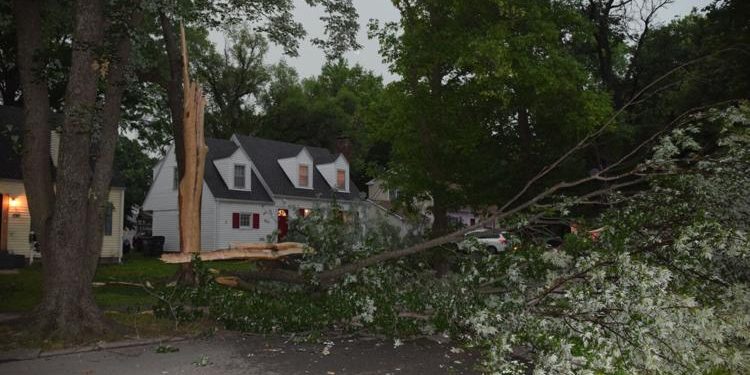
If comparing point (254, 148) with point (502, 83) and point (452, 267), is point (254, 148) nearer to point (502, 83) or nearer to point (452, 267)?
point (502, 83)

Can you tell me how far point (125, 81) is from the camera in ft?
→ 30.8

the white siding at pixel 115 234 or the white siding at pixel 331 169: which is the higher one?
the white siding at pixel 331 169

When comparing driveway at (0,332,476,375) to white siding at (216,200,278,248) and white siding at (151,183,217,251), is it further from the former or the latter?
white siding at (151,183,217,251)

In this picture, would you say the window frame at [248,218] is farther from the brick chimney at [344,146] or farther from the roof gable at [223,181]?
the brick chimney at [344,146]

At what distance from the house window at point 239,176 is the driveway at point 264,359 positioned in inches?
934

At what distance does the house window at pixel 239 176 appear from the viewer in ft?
103

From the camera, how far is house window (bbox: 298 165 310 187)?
34781 mm

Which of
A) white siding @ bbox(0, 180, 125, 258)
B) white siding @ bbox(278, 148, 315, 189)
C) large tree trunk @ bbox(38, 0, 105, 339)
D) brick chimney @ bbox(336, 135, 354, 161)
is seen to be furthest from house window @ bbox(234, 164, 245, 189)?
large tree trunk @ bbox(38, 0, 105, 339)

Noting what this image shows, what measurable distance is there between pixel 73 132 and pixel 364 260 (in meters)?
4.34

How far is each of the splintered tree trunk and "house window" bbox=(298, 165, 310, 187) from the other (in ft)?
82.7

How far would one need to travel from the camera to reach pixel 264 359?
7102 millimetres

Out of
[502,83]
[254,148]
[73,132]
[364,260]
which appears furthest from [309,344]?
[254,148]

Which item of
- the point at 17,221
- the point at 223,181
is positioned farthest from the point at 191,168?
the point at 223,181

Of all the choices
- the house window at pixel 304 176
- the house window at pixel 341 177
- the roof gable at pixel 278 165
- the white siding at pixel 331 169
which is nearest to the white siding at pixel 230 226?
the roof gable at pixel 278 165
